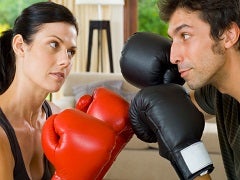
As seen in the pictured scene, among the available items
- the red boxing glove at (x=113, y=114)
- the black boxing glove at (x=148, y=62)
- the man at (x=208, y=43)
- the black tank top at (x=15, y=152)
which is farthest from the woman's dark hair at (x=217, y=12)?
the black tank top at (x=15, y=152)

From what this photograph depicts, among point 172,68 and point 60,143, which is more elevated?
point 172,68

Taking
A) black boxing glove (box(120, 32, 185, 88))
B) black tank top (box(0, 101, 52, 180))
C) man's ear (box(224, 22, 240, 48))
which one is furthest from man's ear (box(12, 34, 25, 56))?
man's ear (box(224, 22, 240, 48))

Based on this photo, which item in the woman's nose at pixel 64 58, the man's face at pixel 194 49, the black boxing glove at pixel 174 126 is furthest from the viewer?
the woman's nose at pixel 64 58

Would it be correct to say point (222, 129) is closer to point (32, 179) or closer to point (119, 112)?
point (119, 112)

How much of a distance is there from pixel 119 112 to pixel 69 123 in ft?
0.66

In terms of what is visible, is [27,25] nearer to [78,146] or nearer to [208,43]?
[78,146]

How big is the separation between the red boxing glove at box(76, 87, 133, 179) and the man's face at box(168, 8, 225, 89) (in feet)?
0.73

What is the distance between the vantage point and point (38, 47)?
1432 mm

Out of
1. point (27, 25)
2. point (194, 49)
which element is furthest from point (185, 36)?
point (27, 25)

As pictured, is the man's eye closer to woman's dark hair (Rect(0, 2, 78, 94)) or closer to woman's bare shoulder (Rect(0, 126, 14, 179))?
woman's dark hair (Rect(0, 2, 78, 94))

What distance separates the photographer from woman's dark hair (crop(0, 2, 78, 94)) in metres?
1.44

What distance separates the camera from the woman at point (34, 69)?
4.66 feet

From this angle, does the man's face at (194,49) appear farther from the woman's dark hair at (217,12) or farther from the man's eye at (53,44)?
the man's eye at (53,44)

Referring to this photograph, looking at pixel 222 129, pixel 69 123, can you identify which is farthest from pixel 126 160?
pixel 69 123
